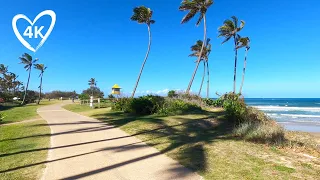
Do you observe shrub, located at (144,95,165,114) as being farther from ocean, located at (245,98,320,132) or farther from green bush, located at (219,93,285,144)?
ocean, located at (245,98,320,132)

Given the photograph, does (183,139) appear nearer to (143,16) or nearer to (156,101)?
(156,101)

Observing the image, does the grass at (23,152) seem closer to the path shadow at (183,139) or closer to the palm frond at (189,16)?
the path shadow at (183,139)

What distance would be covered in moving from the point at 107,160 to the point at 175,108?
1097 centimetres

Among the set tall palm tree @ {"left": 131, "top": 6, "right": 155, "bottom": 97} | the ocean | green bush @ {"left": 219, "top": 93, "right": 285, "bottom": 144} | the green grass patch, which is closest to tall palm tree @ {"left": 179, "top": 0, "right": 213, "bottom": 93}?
tall palm tree @ {"left": 131, "top": 6, "right": 155, "bottom": 97}

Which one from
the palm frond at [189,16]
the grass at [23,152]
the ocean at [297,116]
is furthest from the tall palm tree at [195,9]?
the grass at [23,152]

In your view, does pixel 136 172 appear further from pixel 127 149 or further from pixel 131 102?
pixel 131 102

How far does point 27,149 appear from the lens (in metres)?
7.47

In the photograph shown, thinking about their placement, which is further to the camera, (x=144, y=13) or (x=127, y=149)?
(x=144, y=13)

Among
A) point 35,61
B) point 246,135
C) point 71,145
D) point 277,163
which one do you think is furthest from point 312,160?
point 35,61

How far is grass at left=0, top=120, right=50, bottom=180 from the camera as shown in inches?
211

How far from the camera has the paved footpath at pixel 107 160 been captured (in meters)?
5.20

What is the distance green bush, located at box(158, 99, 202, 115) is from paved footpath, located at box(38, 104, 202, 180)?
7412 mm

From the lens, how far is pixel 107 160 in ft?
20.5

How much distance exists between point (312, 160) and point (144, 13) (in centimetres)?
2686
